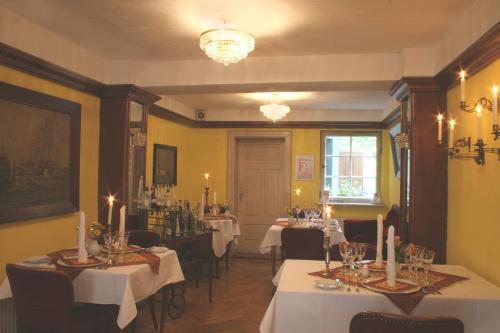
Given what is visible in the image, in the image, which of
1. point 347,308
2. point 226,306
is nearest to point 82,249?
point 347,308

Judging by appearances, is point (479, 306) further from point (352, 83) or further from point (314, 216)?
point (314, 216)

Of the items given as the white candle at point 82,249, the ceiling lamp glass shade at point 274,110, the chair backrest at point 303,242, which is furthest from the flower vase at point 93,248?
the ceiling lamp glass shade at point 274,110

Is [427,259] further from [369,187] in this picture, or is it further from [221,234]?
[369,187]

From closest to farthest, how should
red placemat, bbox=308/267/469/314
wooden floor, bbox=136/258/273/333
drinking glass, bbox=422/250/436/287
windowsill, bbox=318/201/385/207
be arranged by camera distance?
red placemat, bbox=308/267/469/314 < drinking glass, bbox=422/250/436/287 < wooden floor, bbox=136/258/273/333 < windowsill, bbox=318/201/385/207

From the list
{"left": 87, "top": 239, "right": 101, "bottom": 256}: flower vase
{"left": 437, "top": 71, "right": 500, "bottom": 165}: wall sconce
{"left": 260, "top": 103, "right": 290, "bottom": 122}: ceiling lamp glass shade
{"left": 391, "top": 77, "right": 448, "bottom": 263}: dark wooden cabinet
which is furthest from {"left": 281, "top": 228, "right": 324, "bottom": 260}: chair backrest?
{"left": 260, "top": 103, "right": 290, "bottom": 122}: ceiling lamp glass shade

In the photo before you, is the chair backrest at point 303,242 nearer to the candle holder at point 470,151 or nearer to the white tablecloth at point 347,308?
the candle holder at point 470,151

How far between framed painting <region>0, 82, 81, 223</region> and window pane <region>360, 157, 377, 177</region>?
4905 mm

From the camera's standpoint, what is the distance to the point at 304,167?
734 centimetres

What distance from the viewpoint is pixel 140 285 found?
2.84 m

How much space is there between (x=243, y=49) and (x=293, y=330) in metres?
1.94

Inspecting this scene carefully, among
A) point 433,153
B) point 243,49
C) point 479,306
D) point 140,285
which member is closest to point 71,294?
point 140,285

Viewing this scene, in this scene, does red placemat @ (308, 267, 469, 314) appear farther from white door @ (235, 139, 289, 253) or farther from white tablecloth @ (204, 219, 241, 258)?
white door @ (235, 139, 289, 253)

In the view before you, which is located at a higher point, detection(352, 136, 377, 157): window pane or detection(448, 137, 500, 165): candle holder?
detection(352, 136, 377, 157): window pane

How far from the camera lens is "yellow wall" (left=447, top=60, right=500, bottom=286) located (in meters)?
2.67
